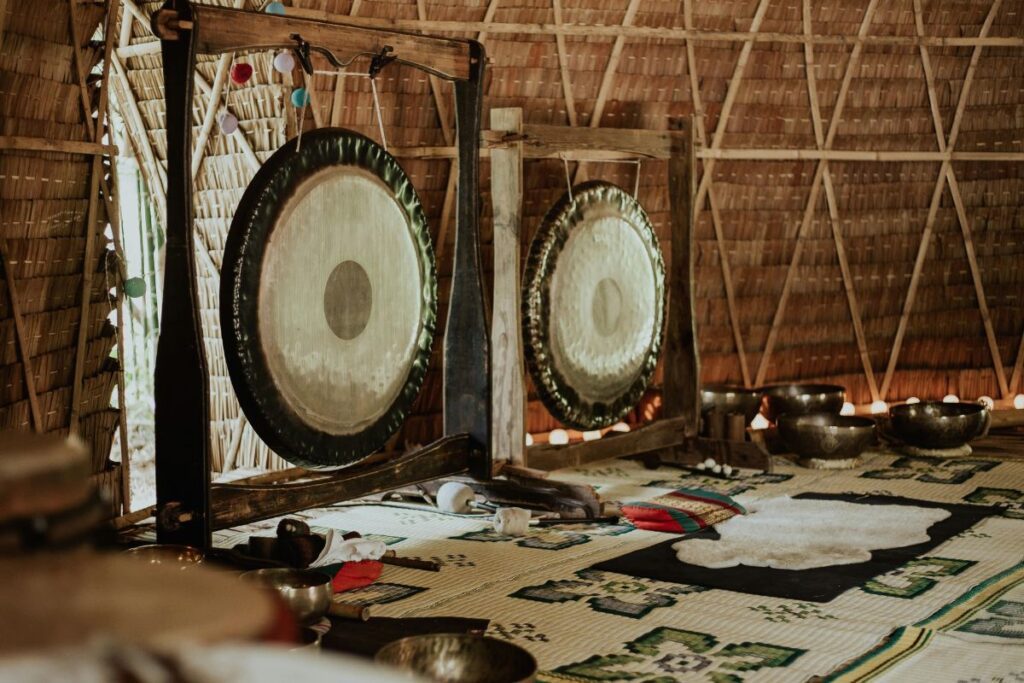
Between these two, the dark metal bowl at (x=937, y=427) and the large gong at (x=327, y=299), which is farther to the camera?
the dark metal bowl at (x=937, y=427)

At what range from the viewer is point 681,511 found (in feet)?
12.8

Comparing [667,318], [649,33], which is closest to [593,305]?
[667,318]

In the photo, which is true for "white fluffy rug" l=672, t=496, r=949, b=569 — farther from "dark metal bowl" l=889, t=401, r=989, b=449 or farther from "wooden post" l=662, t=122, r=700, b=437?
"dark metal bowl" l=889, t=401, r=989, b=449

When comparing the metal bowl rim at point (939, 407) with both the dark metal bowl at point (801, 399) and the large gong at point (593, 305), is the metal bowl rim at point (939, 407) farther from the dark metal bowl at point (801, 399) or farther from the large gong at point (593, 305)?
the large gong at point (593, 305)

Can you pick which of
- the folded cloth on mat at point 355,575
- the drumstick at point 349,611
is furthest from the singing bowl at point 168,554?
the folded cloth on mat at point 355,575

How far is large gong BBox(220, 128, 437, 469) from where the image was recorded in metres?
3.09

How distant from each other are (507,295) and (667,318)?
114 cm

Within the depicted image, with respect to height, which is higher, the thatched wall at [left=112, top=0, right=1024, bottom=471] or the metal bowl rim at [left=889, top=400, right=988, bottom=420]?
the thatched wall at [left=112, top=0, right=1024, bottom=471]

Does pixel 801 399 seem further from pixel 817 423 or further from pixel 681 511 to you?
pixel 681 511

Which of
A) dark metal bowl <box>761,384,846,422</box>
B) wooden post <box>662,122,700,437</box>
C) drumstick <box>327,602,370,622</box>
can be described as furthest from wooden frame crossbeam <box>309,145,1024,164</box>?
drumstick <box>327,602,370,622</box>

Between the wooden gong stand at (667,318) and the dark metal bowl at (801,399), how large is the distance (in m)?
0.52

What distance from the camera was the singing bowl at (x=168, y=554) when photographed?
268cm

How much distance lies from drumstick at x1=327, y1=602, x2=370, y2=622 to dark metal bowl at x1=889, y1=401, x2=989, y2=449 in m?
3.14

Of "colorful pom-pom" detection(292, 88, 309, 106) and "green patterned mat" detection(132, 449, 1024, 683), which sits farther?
"colorful pom-pom" detection(292, 88, 309, 106)
